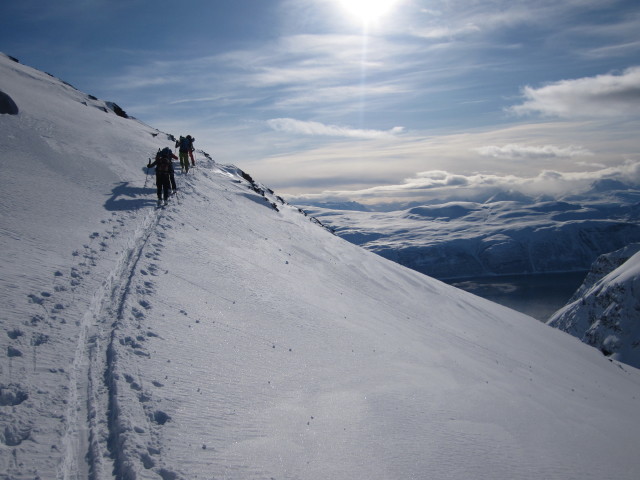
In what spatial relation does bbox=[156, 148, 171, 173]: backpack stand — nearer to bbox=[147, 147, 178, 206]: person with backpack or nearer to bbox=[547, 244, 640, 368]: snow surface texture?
bbox=[147, 147, 178, 206]: person with backpack

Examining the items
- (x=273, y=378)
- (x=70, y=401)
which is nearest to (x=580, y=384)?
(x=273, y=378)

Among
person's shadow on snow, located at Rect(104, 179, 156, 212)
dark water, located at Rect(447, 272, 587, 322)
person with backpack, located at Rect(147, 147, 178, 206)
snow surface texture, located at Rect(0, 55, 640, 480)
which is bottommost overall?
dark water, located at Rect(447, 272, 587, 322)

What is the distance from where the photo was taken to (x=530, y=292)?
161500mm

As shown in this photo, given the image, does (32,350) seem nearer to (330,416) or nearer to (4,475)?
(4,475)

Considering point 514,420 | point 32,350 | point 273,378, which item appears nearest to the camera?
point 32,350

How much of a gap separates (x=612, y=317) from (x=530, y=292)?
69914 mm

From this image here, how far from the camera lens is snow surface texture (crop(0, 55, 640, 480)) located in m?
5.78

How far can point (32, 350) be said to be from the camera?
6629 mm

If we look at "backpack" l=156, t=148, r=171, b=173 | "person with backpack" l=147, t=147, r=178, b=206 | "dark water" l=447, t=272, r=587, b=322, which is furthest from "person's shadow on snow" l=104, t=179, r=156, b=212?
"dark water" l=447, t=272, r=587, b=322

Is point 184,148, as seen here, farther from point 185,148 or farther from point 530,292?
point 530,292

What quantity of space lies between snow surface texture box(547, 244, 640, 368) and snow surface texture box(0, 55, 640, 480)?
86639mm

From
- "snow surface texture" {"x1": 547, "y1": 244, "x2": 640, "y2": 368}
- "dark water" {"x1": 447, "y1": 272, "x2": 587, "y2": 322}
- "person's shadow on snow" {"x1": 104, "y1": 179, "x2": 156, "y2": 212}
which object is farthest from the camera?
"dark water" {"x1": 447, "y1": 272, "x2": 587, "y2": 322}

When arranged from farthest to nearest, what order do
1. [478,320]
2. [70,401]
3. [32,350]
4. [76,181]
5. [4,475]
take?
1. [478,320]
2. [76,181]
3. [32,350]
4. [70,401]
5. [4,475]

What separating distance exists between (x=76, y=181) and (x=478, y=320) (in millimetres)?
25365
